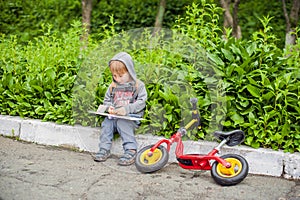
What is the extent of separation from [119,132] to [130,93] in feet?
1.32

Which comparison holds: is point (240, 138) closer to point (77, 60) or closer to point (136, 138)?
point (136, 138)

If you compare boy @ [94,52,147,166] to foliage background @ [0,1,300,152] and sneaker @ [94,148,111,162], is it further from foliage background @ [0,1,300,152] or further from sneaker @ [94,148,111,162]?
foliage background @ [0,1,300,152]

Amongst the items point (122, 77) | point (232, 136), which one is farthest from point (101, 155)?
point (232, 136)

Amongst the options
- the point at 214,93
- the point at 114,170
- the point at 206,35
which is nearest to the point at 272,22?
the point at 206,35

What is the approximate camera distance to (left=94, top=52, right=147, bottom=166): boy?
4.58 m

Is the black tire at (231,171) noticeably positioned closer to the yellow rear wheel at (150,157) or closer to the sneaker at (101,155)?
the yellow rear wheel at (150,157)

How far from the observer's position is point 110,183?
13.6ft

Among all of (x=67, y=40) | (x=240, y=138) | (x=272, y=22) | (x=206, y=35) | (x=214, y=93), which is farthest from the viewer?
(x=272, y=22)

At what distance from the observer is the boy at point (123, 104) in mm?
4578

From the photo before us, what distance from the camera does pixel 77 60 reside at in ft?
18.5

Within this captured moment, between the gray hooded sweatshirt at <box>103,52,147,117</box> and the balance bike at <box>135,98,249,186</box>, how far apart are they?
1.36ft

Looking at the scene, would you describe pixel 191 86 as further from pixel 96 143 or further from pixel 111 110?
pixel 96 143

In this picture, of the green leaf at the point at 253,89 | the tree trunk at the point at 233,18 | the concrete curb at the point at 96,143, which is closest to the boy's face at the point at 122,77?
the concrete curb at the point at 96,143

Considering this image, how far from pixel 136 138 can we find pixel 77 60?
1414mm
